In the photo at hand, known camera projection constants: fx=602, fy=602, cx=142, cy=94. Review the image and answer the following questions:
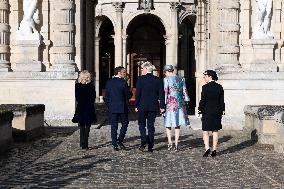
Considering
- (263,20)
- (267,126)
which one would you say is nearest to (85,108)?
(267,126)

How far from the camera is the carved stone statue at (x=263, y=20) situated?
19.0 meters

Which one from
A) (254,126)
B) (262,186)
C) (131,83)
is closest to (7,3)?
(254,126)

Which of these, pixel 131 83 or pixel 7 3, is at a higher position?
pixel 7 3

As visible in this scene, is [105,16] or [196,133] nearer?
[196,133]

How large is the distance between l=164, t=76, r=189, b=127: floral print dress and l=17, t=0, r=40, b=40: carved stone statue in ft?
24.4

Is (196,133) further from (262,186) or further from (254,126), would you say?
(262,186)

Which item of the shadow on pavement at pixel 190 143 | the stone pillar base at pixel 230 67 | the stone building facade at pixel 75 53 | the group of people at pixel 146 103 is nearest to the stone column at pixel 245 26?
the stone building facade at pixel 75 53

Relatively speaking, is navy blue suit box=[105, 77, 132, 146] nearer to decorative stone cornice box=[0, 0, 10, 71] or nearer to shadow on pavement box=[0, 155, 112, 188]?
shadow on pavement box=[0, 155, 112, 188]

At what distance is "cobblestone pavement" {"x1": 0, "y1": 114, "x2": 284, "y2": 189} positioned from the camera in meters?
9.16

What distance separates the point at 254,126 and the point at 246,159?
3.71 metres

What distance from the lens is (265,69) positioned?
62.0 ft

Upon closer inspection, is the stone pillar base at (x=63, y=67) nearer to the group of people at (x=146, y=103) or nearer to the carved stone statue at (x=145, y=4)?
the group of people at (x=146, y=103)

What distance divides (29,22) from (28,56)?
1090mm

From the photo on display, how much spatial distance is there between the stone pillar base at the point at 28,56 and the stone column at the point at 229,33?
5826 mm
